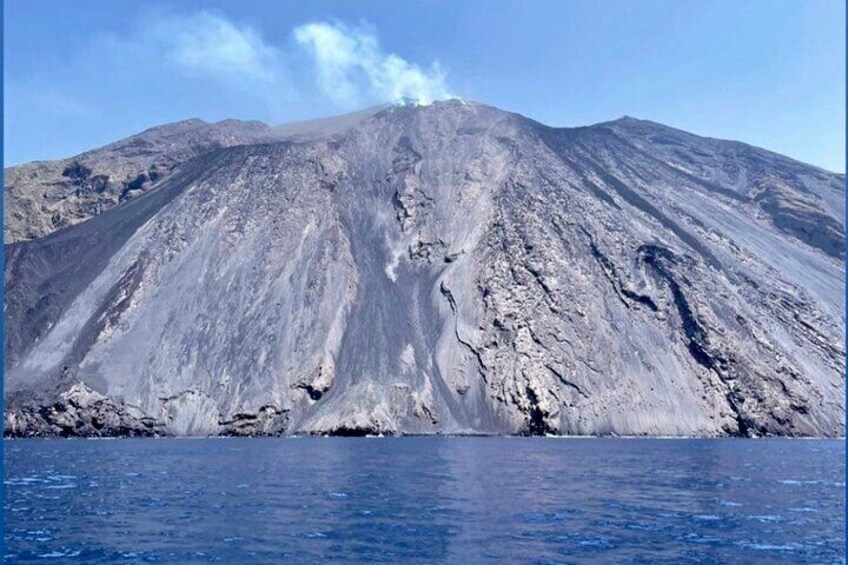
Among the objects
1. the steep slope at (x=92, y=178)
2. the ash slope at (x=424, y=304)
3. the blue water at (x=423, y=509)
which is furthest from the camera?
the steep slope at (x=92, y=178)

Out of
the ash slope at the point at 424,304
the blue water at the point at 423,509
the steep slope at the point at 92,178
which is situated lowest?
the blue water at the point at 423,509

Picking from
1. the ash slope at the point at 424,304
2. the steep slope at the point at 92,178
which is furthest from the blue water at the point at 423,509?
the steep slope at the point at 92,178

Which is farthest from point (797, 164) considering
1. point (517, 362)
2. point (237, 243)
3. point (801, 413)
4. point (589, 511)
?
point (589, 511)

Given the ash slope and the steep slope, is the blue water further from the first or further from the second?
the steep slope

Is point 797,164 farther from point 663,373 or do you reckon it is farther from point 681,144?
point 663,373

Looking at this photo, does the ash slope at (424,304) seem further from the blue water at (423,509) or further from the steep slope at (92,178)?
the blue water at (423,509)

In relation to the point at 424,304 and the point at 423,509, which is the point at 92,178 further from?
the point at 423,509

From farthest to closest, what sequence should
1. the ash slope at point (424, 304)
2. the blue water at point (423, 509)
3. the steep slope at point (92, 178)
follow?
the steep slope at point (92, 178), the ash slope at point (424, 304), the blue water at point (423, 509)
